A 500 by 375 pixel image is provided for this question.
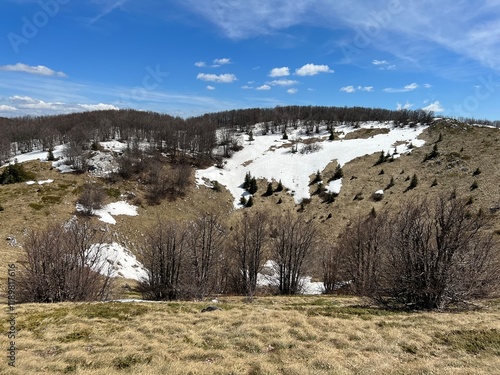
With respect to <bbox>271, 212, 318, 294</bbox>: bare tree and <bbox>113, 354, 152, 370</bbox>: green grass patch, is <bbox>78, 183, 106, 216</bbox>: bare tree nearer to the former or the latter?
<bbox>271, 212, 318, 294</bbox>: bare tree

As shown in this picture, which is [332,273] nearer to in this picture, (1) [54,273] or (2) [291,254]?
(2) [291,254]

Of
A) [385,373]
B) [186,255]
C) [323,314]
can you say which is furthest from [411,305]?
[186,255]

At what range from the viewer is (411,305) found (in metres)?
20.1

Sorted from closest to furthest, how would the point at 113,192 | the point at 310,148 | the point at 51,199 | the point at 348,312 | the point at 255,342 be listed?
1. the point at 255,342
2. the point at 348,312
3. the point at 51,199
4. the point at 113,192
5. the point at 310,148

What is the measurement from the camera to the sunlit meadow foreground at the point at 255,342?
1068cm

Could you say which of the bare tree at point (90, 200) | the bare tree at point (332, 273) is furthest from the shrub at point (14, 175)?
the bare tree at point (332, 273)

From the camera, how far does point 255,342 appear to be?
42.8 ft

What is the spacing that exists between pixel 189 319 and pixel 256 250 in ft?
95.8

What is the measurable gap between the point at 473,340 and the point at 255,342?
9.41 metres

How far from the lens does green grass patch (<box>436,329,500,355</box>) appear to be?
12.2 m

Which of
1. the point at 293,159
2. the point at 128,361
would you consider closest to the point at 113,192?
the point at 293,159

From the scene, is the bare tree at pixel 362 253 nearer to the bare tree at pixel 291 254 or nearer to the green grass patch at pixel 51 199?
the bare tree at pixel 291 254

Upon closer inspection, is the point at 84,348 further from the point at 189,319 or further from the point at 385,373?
the point at 385,373

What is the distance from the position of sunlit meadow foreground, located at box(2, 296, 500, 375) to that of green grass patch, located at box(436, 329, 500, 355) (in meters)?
0.04
